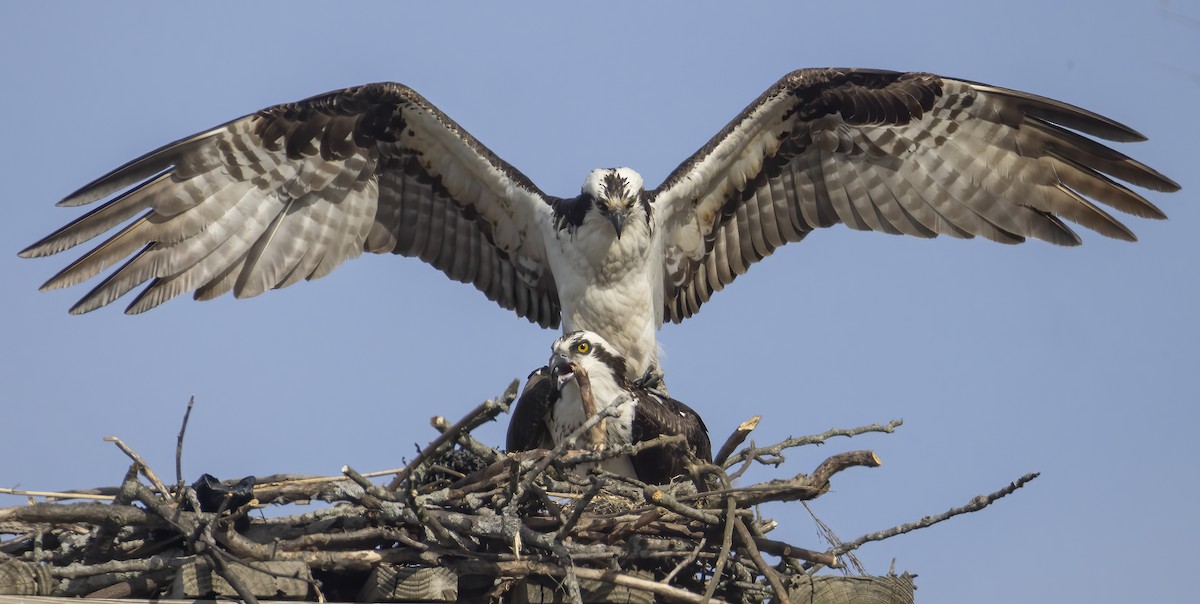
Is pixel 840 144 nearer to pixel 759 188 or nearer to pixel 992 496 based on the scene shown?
pixel 759 188

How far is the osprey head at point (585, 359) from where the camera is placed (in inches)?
271

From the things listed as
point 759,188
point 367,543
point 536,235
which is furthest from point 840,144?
point 367,543

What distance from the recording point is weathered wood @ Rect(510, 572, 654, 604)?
5.02 metres

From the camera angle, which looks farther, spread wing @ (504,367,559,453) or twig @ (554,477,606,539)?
spread wing @ (504,367,559,453)

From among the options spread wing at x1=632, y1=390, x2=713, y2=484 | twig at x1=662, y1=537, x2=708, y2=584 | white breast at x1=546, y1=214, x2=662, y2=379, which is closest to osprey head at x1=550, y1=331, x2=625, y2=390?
spread wing at x1=632, y1=390, x2=713, y2=484

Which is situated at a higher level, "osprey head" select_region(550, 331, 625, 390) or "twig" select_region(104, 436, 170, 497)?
"osprey head" select_region(550, 331, 625, 390)

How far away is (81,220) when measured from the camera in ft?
23.2

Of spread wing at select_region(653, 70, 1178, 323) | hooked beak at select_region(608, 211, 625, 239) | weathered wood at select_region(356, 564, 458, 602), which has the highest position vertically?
spread wing at select_region(653, 70, 1178, 323)

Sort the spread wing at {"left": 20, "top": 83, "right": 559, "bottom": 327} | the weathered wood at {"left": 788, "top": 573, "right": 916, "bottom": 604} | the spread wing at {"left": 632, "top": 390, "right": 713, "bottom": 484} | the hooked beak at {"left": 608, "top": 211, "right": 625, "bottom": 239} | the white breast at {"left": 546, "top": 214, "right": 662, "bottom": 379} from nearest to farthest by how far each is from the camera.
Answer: the weathered wood at {"left": 788, "top": 573, "right": 916, "bottom": 604} → the spread wing at {"left": 632, "top": 390, "right": 713, "bottom": 484} → the spread wing at {"left": 20, "top": 83, "right": 559, "bottom": 327} → the hooked beak at {"left": 608, "top": 211, "right": 625, "bottom": 239} → the white breast at {"left": 546, "top": 214, "right": 662, "bottom": 379}

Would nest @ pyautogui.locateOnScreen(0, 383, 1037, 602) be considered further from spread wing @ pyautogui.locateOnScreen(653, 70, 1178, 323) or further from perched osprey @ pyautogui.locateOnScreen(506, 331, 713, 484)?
spread wing @ pyautogui.locateOnScreen(653, 70, 1178, 323)

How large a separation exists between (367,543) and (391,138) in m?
3.61

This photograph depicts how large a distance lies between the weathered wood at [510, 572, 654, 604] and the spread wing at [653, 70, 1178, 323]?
3.67 metres

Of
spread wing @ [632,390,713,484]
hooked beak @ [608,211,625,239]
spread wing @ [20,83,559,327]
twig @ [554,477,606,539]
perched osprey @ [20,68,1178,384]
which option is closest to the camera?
twig @ [554,477,606,539]

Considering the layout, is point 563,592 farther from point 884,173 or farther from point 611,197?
point 884,173
